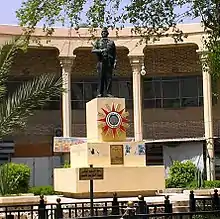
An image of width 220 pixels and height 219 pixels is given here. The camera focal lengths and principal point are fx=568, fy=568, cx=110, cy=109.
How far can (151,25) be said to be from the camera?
12625mm

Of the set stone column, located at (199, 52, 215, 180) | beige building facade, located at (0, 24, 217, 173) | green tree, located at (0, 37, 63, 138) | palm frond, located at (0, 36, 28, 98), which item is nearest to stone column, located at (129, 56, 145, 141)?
beige building facade, located at (0, 24, 217, 173)

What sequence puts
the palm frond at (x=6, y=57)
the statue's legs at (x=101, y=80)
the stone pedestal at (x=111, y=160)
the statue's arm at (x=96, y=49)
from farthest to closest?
the statue's legs at (x=101, y=80) < the statue's arm at (x=96, y=49) < the stone pedestal at (x=111, y=160) < the palm frond at (x=6, y=57)

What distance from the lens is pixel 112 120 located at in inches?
722

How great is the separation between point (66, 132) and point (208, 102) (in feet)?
28.0

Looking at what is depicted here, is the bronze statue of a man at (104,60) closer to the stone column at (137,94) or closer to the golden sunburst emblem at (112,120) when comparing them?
the golden sunburst emblem at (112,120)

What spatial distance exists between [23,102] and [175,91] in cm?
2812

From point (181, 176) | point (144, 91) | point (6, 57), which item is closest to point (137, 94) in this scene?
point (144, 91)

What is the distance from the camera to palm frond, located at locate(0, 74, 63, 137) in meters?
11.2

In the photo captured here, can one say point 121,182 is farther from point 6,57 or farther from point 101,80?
point 6,57

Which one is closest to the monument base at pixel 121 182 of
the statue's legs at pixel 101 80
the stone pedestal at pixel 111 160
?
the stone pedestal at pixel 111 160

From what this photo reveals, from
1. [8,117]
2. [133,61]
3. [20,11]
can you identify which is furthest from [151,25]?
[133,61]

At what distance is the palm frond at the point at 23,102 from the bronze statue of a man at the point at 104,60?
7308mm

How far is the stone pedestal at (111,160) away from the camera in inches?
675

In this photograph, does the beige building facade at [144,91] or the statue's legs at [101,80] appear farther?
the beige building facade at [144,91]
